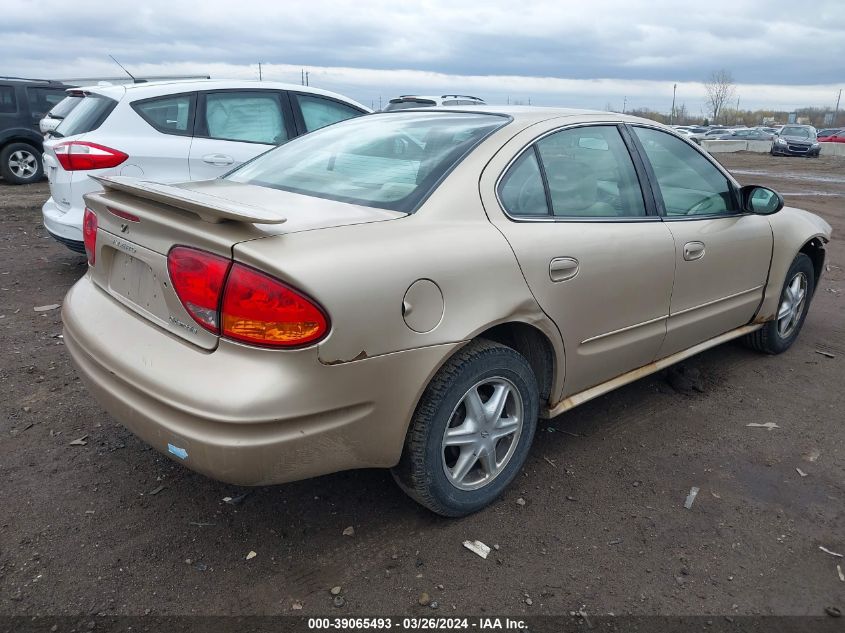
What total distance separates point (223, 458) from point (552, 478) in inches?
62.6

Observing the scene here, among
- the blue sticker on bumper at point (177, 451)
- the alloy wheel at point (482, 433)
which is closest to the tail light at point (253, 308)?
the blue sticker on bumper at point (177, 451)

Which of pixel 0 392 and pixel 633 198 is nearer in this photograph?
pixel 633 198

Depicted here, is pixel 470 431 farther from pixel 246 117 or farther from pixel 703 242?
pixel 246 117

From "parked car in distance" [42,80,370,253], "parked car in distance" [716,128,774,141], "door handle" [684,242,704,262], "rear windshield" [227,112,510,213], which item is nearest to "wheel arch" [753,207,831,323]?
"door handle" [684,242,704,262]

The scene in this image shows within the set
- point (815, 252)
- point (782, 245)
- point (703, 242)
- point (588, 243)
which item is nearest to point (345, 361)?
point (588, 243)

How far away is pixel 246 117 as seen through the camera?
6258 millimetres

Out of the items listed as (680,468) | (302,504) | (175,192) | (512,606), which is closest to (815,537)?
(680,468)

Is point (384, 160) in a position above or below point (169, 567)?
above

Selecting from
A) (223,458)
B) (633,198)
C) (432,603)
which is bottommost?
(432,603)

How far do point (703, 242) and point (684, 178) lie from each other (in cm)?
39

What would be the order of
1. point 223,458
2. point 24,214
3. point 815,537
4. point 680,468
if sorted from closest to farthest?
1. point 223,458
2. point 815,537
3. point 680,468
4. point 24,214

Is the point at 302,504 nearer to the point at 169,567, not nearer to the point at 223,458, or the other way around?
the point at 169,567

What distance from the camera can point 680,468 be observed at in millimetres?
3250

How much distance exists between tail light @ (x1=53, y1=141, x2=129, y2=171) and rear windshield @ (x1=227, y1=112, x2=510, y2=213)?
2514mm
